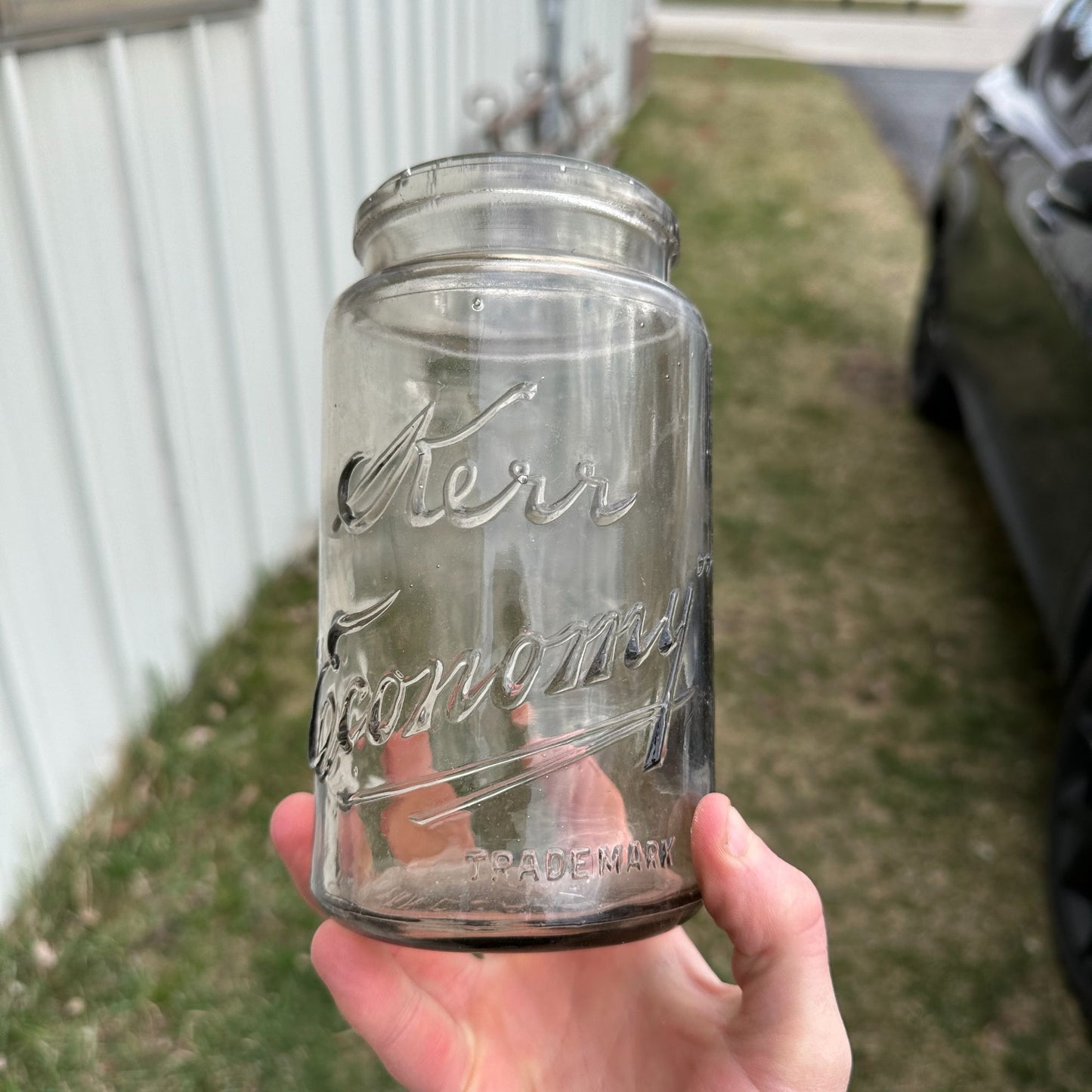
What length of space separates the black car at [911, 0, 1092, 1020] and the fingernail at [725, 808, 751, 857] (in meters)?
1.32

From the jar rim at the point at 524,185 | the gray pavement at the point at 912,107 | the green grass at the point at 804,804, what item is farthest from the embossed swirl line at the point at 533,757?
the gray pavement at the point at 912,107

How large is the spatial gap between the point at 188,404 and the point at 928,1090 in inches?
88.5

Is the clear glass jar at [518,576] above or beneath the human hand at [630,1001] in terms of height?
above

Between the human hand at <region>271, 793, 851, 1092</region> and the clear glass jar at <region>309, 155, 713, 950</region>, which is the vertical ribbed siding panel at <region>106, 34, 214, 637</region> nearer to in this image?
the clear glass jar at <region>309, 155, 713, 950</region>

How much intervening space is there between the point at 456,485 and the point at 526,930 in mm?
424

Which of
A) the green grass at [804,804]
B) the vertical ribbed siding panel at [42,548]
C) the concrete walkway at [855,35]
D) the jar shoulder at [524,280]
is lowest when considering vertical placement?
the concrete walkway at [855,35]

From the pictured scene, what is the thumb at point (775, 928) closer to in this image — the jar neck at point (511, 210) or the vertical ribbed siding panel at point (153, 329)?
the jar neck at point (511, 210)

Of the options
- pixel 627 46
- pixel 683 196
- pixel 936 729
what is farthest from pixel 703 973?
pixel 627 46

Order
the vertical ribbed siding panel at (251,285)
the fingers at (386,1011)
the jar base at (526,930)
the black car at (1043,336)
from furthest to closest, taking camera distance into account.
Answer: the vertical ribbed siding panel at (251,285) < the black car at (1043,336) < the fingers at (386,1011) < the jar base at (526,930)

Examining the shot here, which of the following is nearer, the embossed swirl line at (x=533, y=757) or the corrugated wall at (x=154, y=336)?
the embossed swirl line at (x=533, y=757)

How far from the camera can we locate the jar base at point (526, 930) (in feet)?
2.83

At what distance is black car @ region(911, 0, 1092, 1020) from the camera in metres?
2.01

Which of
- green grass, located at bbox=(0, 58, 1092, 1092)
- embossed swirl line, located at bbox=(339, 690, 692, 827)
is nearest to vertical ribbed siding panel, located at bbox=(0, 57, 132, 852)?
green grass, located at bbox=(0, 58, 1092, 1092)

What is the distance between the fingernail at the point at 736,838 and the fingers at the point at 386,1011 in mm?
436
